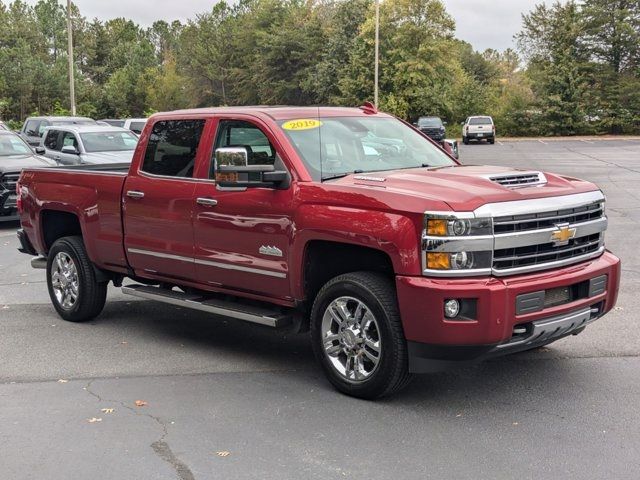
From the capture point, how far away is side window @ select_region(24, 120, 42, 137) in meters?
27.3

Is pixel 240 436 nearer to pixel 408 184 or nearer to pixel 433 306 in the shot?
pixel 433 306

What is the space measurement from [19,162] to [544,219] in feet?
42.0

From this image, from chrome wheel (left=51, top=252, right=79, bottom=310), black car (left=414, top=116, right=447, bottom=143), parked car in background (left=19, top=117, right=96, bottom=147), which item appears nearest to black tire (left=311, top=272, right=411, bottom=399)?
chrome wheel (left=51, top=252, right=79, bottom=310)

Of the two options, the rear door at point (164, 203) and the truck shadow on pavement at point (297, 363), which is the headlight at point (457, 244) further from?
the rear door at point (164, 203)

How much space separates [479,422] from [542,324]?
2.39ft

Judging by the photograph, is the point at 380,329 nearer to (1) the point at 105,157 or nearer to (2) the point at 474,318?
(2) the point at 474,318

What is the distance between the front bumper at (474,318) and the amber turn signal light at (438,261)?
3.1 inches

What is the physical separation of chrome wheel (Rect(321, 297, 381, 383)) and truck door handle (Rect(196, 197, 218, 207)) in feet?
4.48

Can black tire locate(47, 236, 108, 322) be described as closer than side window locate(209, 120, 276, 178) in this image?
No

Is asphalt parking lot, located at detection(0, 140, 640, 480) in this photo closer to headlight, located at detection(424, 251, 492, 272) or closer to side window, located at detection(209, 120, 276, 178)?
headlight, located at detection(424, 251, 492, 272)

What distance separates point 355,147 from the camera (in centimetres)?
617

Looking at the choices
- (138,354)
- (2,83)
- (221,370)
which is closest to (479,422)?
(221,370)

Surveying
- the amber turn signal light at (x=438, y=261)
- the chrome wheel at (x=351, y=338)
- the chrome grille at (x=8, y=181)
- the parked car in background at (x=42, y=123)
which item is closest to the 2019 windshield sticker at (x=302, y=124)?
the chrome wheel at (x=351, y=338)

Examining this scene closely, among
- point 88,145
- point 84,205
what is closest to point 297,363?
point 84,205
